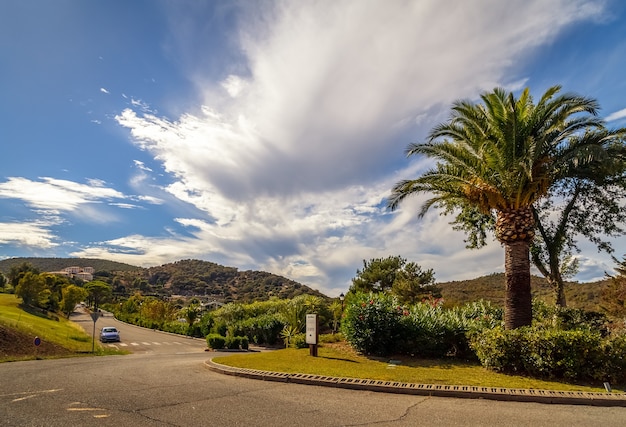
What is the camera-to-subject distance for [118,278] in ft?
515

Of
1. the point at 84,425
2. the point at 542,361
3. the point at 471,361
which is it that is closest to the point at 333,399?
the point at 84,425

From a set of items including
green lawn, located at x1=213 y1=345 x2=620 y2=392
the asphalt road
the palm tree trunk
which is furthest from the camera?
the palm tree trunk

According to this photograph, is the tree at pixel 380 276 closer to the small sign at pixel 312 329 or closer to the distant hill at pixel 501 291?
the distant hill at pixel 501 291

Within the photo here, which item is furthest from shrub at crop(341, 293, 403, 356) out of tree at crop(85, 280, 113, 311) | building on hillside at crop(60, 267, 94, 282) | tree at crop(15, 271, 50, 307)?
building on hillside at crop(60, 267, 94, 282)

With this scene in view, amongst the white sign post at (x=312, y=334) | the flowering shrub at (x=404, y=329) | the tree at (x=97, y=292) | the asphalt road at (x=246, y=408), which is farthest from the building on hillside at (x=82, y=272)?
the asphalt road at (x=246, y=408)

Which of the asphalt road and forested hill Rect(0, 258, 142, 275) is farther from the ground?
forested hill Rect(0, 258, 142, 275)

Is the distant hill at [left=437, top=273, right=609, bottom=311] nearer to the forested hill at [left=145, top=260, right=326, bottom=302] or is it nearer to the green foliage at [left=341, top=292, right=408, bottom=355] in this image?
the green foliage at [left=341, top=292, right=408, bottom=355]

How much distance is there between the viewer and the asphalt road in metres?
6.27

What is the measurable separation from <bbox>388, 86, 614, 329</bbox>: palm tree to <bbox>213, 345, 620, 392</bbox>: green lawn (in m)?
3.21

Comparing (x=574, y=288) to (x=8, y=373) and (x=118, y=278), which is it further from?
(x=118, y=278)

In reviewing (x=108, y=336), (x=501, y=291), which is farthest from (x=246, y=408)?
(x=501, y=291)

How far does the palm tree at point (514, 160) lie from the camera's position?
43.0 ft

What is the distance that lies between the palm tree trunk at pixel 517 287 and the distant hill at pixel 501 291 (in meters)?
18.7

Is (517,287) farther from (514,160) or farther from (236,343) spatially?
(236,343)
